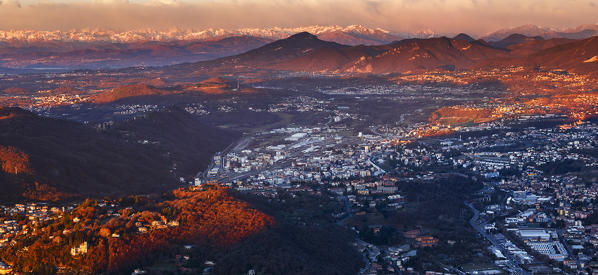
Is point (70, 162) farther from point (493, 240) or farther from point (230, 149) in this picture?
point (493, 240)

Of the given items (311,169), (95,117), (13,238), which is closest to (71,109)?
(95,117)

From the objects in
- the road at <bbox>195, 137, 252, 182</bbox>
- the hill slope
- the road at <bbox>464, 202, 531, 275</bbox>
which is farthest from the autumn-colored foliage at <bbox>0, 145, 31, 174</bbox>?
the road at <bbox>464, 202, 531, 275</bbox>

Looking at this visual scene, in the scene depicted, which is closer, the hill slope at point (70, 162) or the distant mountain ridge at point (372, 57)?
the hill slope at point (70, 162)

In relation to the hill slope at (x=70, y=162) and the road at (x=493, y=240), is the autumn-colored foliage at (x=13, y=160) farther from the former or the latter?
the road at (x=493, y=240)

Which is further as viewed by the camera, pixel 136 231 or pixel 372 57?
pixel 372 57

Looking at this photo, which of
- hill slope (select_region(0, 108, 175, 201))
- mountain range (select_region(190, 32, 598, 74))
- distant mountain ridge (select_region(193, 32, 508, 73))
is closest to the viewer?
hill slope (select_region(0, 108, 175, 201))

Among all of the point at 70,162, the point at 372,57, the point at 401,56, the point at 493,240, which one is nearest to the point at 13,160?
the point at 70,162

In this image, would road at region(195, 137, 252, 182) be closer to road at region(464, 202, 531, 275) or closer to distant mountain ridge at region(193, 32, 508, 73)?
road at region(464, 202, 531, 275)

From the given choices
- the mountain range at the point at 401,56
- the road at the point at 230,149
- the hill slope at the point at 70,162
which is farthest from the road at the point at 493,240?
the mountain range at the point at 401,56
